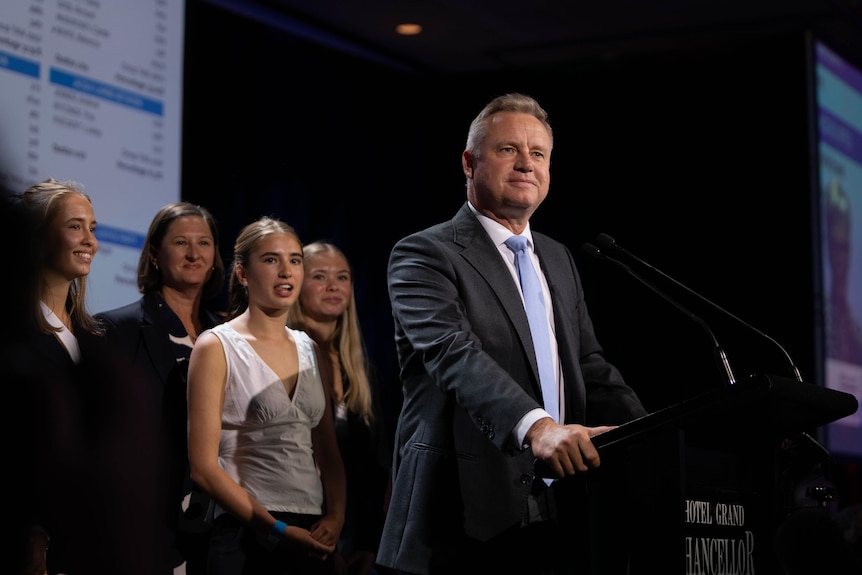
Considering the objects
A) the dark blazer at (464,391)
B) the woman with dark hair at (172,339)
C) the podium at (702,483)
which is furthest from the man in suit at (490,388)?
the woman with dark hair at (172,339)

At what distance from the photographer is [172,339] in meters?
3.20

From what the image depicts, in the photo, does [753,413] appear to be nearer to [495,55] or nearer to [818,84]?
[818,84]

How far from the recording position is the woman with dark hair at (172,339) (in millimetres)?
2945

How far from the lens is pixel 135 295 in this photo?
406 centimetres

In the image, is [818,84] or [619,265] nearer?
[619,265]

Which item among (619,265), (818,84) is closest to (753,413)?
(619,265)

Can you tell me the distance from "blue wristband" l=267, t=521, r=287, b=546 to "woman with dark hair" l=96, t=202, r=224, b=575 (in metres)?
0.21

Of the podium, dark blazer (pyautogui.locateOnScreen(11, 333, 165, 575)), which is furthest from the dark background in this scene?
the podium

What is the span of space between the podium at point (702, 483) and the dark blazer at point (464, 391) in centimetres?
23

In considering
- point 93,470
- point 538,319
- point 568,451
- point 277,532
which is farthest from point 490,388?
point 277,532

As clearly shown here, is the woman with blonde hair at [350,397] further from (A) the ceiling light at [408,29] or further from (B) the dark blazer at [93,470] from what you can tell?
(A) the ceiling light at [408,29]

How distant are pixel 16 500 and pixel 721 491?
1.48 m

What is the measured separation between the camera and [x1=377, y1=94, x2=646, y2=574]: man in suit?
207 centimetres

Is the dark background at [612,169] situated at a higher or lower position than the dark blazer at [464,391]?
higher
